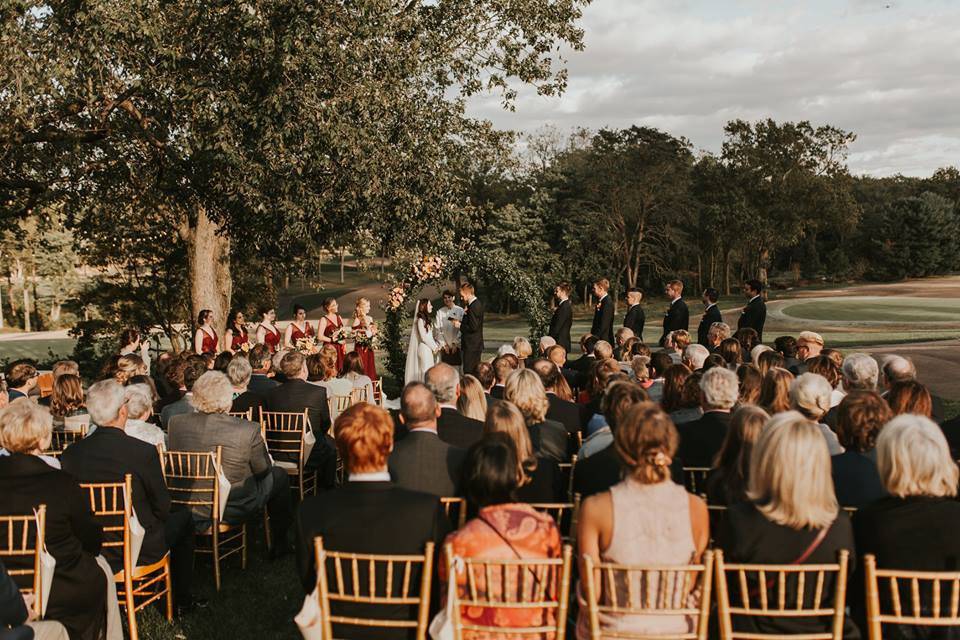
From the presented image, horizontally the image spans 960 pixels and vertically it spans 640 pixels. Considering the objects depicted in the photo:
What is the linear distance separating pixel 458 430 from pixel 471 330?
8132mm

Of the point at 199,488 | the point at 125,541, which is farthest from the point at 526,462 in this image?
the point at 199,488

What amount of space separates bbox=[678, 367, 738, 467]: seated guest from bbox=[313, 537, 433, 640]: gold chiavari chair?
2458 millimetres

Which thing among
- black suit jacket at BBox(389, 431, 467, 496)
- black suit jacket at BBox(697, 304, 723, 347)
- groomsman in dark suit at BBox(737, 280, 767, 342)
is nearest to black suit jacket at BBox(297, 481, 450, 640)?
black suit jacket at BBox(389, 431, 467, 496)

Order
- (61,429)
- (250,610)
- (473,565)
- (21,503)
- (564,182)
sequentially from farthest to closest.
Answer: (564,182) → (61,429) → (250,610) → (21,503) → (473,565)

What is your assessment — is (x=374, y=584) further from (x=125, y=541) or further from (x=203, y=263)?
(x=203, y=263)

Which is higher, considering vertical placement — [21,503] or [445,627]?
[21,503]

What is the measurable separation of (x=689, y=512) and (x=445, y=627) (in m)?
1.12

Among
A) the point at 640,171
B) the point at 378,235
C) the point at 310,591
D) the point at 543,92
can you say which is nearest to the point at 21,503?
the point at 310,591

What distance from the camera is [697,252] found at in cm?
5391

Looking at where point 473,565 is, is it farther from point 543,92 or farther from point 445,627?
point 543,92

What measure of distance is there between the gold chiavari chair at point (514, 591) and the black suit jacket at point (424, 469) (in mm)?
1268

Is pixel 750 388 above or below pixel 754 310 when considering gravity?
below

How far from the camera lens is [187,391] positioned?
7906mm

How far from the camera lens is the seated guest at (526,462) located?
431cm
